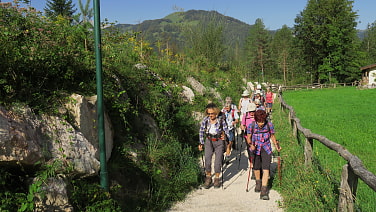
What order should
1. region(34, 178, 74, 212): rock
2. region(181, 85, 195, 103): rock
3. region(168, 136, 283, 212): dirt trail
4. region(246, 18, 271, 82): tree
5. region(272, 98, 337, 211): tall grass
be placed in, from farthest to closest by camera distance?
1. region(246, 18, 271, 82): tree
2. region(181, 85, 195, 103): rock
3. region(168, 136, 283, 212): dirt trail
4. region(272, 98, 337, 211): tall grass
5. region(34, 178, 74, 212): rock

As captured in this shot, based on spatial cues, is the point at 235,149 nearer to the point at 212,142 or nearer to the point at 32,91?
the point at 212,142

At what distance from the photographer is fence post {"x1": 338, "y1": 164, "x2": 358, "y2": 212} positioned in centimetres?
373

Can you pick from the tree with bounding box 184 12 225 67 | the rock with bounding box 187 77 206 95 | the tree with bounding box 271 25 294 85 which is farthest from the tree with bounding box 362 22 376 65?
the rock with bounding box 187 77 206 95

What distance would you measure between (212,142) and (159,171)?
4.10ft

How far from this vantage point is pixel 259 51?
71000mm

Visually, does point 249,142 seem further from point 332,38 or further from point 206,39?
point 332,38

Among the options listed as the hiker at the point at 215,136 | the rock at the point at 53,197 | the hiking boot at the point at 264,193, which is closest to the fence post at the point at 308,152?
the hiking boot at the point at 264,193

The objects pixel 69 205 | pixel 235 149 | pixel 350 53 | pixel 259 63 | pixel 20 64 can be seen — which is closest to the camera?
pixel 69 205

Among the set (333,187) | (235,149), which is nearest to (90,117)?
(333,187)

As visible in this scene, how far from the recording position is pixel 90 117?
4602 millimetres

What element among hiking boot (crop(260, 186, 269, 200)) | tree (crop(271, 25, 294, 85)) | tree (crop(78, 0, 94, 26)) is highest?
tree (crop(271, 25, 294, 85))

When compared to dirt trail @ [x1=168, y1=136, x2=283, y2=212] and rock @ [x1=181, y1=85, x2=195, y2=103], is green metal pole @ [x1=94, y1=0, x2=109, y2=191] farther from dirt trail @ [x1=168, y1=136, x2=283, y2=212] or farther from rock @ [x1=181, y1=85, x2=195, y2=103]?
rock @ [x1=181, y1=85, x2=195, y2=103]

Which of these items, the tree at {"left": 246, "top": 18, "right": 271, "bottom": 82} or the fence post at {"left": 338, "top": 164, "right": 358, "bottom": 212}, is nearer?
the fence post at {"left": 338, "top": 164, "right": 358, "bottom": 212}

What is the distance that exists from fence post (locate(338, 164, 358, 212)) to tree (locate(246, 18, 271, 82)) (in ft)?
196
